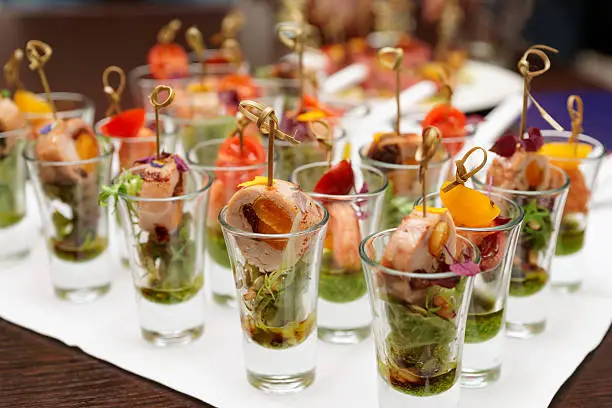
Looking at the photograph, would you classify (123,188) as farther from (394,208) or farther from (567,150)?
(567,150)

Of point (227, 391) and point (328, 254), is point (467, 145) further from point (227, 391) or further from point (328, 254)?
point (227, 391)

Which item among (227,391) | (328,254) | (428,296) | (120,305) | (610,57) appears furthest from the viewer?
(610,57)

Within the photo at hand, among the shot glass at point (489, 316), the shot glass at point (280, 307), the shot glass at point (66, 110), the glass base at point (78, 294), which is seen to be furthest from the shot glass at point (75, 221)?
the shot glass at point (489, 316)

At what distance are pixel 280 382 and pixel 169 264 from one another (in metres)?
0.23

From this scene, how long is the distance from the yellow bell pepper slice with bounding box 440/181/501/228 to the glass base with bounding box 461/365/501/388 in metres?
0.20

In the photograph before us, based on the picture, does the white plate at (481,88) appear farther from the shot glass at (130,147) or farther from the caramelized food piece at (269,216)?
the caramelized food piece at (269,216)

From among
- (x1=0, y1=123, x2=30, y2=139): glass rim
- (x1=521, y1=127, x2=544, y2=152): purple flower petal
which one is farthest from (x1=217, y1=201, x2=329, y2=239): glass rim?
(x1=0, y1=123, x2=30, y2=139): glass rim

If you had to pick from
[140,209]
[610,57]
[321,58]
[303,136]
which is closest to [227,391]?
[140,209]

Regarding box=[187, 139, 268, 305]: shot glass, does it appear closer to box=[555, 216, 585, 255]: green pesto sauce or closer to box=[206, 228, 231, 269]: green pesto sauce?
box=[206, 228, 231, 269]: green pesto sauce

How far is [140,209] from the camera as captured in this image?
1.12 meters

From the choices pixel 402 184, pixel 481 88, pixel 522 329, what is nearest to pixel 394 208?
pixel 402 184

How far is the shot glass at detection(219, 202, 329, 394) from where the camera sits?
98cm

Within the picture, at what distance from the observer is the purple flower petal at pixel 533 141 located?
116 cm

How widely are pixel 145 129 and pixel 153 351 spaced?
417mm
